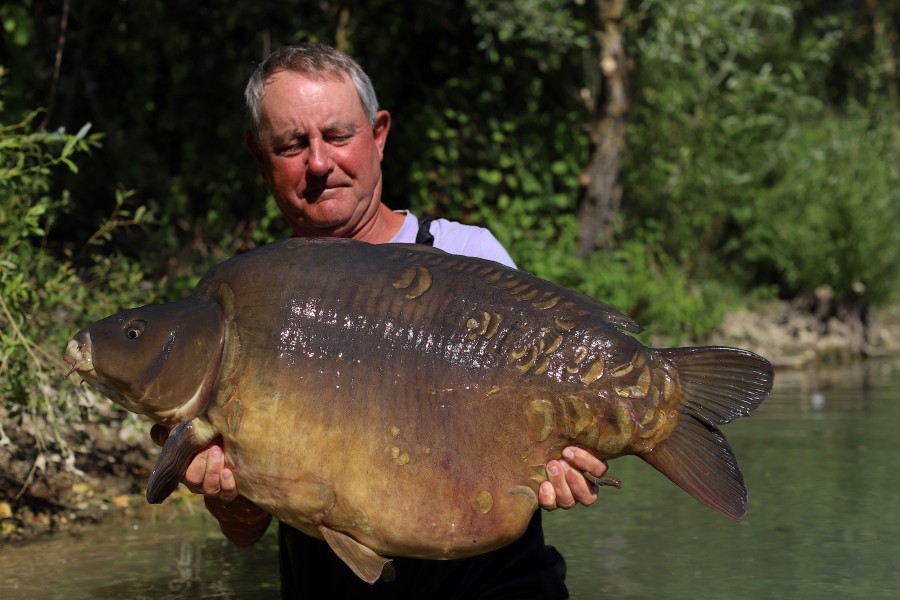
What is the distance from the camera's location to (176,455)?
2.45 metres

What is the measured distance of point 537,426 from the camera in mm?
2471

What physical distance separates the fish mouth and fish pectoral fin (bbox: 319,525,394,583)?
0.58 m

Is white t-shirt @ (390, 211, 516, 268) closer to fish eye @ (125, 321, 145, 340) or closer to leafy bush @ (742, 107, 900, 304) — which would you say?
fish eye @ (125, 321, 145, 340)

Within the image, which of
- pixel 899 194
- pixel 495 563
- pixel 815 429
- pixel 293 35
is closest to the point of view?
A: pixel 495 563

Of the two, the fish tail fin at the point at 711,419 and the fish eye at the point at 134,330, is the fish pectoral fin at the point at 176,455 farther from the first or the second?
the fish tail fin at the point at 711,419

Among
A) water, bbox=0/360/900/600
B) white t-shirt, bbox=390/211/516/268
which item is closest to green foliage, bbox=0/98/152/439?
water, bbox=0/360/900/600

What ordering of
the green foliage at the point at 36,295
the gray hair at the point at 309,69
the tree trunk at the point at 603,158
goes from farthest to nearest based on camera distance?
the tree trunk at the point at 603,158, the green foliage at the point at 36,295, the gray hair at the point at 309,69

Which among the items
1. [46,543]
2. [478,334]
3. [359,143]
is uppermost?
[359,143]

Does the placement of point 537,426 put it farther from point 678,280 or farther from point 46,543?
point 678,280

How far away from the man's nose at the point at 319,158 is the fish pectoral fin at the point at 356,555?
89cm

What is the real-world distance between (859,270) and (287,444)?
9.22 meters

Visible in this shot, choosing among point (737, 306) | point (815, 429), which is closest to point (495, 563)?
point (815, 429)

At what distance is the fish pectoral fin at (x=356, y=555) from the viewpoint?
8.05 feet

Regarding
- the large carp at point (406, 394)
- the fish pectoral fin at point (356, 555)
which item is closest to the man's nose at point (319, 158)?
the large carp at point (406, 394)
